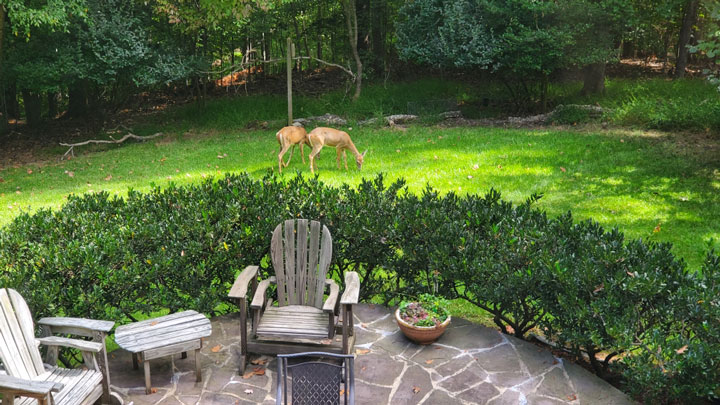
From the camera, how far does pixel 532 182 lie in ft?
34.9

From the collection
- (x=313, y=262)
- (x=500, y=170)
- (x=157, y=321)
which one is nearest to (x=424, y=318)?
(x=313, y=262)

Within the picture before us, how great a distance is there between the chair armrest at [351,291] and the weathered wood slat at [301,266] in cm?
47

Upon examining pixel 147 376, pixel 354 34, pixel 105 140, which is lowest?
pixel 147 376

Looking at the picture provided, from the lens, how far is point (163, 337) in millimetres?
4746

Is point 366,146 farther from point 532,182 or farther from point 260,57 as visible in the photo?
point 260,57

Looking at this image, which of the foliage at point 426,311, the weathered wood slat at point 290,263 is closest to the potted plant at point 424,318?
the foliage at point 426,311

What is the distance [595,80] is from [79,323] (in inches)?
662

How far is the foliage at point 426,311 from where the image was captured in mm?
5368

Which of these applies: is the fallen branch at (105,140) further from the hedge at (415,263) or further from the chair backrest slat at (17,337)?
the chair backrest slat at (17,337)

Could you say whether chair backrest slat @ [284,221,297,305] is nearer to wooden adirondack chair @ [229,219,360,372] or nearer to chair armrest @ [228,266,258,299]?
wooden adirondack chair @ [229,219,360,372]

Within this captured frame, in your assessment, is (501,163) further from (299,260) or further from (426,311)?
(299,260)

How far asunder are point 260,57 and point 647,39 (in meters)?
14.0

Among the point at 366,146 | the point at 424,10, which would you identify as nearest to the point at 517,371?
the point at 366,146

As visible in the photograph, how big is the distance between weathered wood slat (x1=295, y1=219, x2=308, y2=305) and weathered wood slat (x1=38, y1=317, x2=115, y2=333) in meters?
1.71
